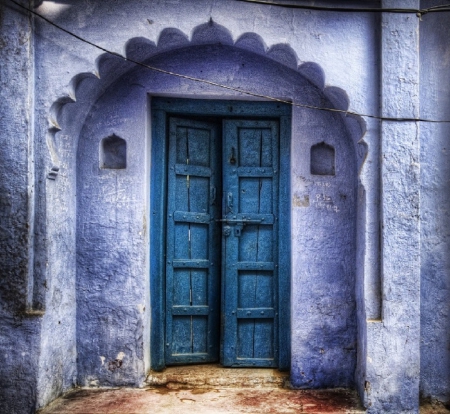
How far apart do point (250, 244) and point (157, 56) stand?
1.73 meters

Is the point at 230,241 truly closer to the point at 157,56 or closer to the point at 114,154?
the point at 114,154

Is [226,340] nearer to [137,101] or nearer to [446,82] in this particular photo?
[137,101]

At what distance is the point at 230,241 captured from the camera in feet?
13.8

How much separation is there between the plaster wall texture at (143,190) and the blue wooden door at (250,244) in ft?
0.87

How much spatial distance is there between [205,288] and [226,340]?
467 millimetres

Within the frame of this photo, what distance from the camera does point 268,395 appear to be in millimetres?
3906

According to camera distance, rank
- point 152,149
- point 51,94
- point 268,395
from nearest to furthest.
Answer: point 51,94 → point 268,395 → point 152,149

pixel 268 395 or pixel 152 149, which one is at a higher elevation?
pixel 152 149

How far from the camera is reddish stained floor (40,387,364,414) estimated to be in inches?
142

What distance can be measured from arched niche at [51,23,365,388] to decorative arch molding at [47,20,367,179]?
0.02 meters

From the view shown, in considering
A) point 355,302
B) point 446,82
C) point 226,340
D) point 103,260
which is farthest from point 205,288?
point 446,82

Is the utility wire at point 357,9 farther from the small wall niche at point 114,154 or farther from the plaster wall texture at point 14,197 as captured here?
the plaster wall texture at point 14,197

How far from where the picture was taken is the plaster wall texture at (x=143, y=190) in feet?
11.9

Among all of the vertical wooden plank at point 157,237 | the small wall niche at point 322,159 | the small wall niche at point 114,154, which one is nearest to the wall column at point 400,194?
the small wall niche at point 322,159
